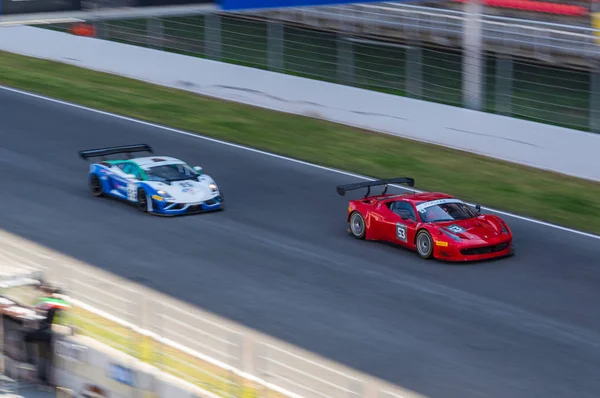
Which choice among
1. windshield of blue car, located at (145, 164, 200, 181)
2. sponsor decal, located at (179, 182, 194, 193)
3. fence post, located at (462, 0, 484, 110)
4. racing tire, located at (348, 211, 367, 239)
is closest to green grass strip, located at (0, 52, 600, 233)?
fence post, located at (462, 0, 484, 110)

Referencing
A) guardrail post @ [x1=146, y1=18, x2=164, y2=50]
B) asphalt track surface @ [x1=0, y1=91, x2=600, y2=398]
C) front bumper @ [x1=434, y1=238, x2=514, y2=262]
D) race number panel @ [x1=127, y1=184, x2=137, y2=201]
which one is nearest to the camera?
asphalt track surface @ [x1=0, y1=91, x2=600, y2=398]

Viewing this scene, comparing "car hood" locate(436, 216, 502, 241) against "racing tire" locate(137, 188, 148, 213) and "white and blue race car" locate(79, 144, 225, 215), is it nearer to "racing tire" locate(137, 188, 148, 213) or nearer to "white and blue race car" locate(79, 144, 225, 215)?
"white and blue race car" locate(79, 144, 225, 215)

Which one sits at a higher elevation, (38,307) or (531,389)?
(38,307)

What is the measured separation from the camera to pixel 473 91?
24.5m

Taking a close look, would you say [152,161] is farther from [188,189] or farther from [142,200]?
[188,189]

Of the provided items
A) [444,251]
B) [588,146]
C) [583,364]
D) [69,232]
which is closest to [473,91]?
[588,146]

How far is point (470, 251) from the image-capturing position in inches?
679

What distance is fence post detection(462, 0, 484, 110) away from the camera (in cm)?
2442

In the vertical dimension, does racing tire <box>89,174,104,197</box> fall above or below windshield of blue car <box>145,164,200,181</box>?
below

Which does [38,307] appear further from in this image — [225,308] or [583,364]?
[583,364]

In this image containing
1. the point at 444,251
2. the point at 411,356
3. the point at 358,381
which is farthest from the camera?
the point at 444,251

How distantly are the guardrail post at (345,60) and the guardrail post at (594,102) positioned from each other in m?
6.67

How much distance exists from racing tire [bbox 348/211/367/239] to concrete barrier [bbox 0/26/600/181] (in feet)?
18.2

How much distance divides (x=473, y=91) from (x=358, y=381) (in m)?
16.4
